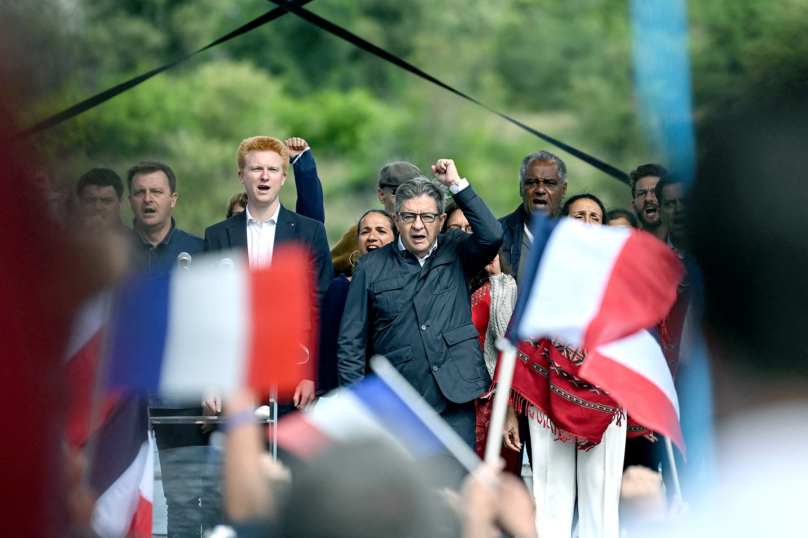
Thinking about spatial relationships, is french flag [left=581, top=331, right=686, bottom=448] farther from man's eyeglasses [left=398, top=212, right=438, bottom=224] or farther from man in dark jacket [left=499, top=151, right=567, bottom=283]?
man in dark jacket [left=499, top=151, right=567, bottom=283]

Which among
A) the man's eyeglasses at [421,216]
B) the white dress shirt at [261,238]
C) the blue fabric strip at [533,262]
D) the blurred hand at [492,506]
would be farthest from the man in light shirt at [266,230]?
the blurred hand at [492,506]

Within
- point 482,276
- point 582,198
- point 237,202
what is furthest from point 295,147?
point 582,198

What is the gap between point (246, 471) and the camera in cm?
180

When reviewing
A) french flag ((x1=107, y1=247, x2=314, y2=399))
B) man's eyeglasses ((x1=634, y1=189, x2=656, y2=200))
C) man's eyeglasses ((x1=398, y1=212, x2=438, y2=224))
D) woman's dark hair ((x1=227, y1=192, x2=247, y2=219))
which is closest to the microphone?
french flag ((x1=107, y1=247, x2=314, y2=399))

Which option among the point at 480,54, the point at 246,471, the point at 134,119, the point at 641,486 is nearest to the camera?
the point at 246,471

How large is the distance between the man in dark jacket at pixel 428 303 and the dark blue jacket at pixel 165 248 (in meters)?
0.63

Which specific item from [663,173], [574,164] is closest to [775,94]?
A: [663,173]

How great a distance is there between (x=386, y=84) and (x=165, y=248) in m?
25.6

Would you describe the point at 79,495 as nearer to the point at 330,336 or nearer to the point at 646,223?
the point at 330,336

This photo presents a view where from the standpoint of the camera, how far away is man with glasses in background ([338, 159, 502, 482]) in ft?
11.1

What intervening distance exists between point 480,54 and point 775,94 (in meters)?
28.9

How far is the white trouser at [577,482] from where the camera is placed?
342 cm

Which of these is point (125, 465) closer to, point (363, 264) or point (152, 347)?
point (152, 347)

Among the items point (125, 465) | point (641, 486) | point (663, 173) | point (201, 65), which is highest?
point (201, 65)
